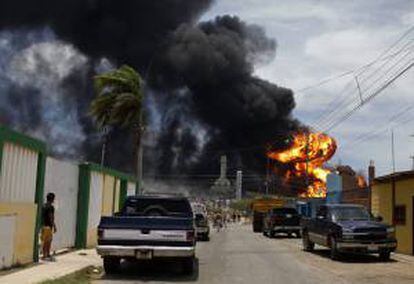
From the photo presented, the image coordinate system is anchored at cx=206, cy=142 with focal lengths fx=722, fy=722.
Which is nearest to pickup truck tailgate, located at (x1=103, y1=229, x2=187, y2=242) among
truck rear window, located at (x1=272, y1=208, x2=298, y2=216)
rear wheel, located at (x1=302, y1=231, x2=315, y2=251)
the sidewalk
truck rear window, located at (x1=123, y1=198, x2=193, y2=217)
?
the sidewalk

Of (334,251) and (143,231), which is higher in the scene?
(143,231)

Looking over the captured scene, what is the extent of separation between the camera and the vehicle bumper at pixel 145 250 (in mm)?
14742

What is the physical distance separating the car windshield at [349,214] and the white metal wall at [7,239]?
36.5 feet

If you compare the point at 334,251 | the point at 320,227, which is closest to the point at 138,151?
the point at 320,227

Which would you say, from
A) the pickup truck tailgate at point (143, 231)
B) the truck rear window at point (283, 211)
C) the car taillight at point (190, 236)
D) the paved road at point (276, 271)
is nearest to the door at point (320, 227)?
the paved road at point (276, 271)

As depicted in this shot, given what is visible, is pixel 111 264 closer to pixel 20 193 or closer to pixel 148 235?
pixel 148 235

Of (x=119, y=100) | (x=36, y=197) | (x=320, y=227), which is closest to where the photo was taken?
(x=36, y=197)

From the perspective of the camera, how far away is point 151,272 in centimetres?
1633

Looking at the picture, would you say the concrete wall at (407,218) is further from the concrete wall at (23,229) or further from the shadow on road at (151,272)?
the concrete wall at (23,229)

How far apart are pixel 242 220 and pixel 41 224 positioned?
6640 centimetres

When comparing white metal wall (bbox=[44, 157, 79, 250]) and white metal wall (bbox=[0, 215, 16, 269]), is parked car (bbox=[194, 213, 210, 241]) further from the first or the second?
white metal wall (bbox=[0, 215, 16, 269])

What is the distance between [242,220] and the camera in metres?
82.9

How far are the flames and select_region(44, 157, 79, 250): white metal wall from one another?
52.6 meters

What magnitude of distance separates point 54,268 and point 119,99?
18095mm
